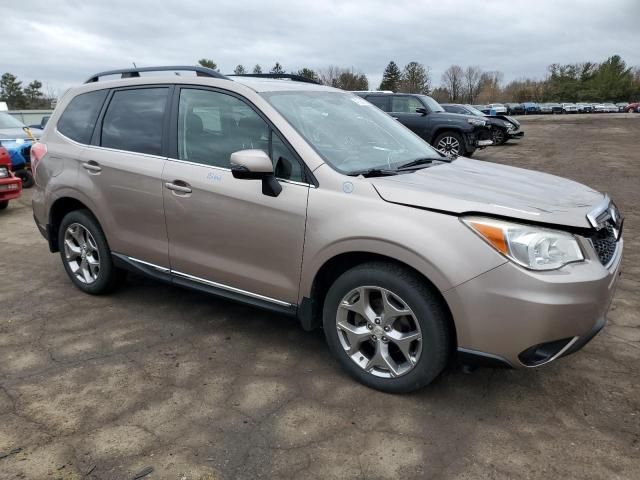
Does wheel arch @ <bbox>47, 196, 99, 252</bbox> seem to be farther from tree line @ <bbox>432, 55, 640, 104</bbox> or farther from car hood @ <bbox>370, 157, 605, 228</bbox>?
tree line @ <bbox>432, 55, 640, 104</bbox>

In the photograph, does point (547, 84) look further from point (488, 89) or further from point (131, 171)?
point (131, 171)

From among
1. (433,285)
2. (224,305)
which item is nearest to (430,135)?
(224,305)

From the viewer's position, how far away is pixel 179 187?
11.8 ft

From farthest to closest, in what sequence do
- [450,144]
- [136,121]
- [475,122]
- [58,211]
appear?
[475,122]
[450,144]
[58,211]
[136,121]

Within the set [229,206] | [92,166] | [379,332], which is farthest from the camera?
[92,166]

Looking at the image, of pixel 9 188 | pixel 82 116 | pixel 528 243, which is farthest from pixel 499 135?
pixel 528 243

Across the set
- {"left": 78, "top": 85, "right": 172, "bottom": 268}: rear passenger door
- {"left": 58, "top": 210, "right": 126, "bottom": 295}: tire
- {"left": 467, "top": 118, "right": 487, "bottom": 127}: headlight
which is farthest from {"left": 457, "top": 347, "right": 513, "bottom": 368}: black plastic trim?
{"left": 467, "top": 118, "right": 487, "bottom": 127}: headlight

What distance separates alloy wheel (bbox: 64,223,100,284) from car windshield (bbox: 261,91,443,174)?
6.96ft

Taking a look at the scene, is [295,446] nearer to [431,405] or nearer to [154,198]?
[431,405]

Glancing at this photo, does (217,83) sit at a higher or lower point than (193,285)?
higher

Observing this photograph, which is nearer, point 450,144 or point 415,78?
point 450,144

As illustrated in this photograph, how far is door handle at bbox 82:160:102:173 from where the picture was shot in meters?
4.14

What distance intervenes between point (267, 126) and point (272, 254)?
811 millimetres

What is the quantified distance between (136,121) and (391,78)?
93.8 meters
